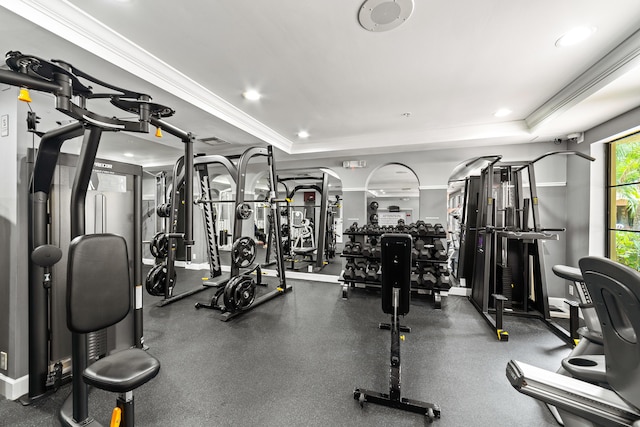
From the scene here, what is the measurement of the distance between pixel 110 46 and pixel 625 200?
18.1 ft

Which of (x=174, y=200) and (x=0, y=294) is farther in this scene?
(x=174, y=200)

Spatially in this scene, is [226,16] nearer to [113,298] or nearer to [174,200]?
[113,298]

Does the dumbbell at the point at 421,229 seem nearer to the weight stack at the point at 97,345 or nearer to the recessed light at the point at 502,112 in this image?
the recessed light at the point at 502,112

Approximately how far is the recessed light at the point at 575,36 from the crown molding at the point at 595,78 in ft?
1.08

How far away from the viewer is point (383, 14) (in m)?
1.83

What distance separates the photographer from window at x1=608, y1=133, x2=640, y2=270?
3002 mm

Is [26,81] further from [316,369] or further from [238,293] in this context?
[238,293]

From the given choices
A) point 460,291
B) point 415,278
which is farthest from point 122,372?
point 460,291

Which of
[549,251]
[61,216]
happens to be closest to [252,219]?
[61,216]

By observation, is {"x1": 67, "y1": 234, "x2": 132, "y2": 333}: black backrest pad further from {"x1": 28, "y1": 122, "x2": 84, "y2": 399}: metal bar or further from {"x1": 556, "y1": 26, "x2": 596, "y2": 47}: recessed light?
{"x1": 556, "y1": 26, "x2": 596, "y2": 47}: recessed light

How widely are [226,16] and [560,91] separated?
350cm

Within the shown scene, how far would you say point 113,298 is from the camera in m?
1.39

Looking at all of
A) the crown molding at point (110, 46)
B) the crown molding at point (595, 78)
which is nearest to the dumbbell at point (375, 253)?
the crown molding at point (595, 78)

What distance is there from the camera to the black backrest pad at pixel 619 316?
0.86 metres
